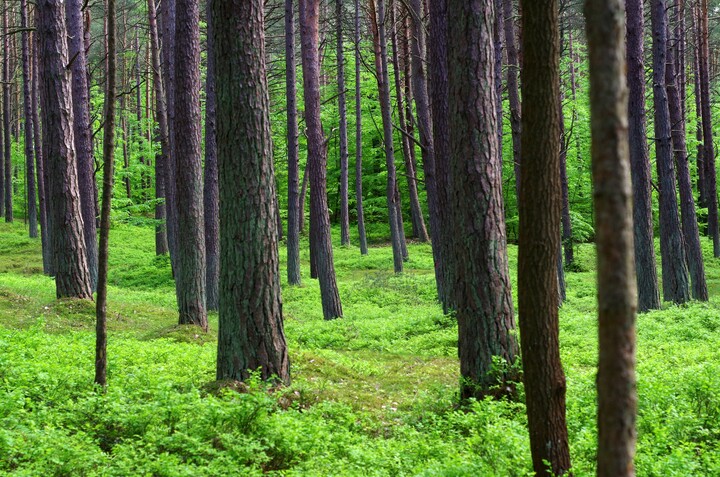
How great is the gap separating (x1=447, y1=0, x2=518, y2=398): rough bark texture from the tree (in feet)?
6.70

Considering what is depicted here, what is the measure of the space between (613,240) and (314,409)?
4665 mm

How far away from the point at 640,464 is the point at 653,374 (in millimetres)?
2842

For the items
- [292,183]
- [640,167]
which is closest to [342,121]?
[292,183]

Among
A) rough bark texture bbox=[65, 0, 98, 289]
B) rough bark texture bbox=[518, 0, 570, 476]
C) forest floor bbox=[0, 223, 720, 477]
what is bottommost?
forest floor bbox=[0, 223, 720, 477]

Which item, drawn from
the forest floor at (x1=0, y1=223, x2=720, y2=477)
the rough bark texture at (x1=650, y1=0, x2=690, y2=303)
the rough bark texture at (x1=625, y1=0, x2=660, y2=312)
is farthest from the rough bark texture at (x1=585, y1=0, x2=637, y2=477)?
the rough bark texture at (x1=650, y1=0, x2=690, y2=303)

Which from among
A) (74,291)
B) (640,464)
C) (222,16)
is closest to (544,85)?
(640,464)

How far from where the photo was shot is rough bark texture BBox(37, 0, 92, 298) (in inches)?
474

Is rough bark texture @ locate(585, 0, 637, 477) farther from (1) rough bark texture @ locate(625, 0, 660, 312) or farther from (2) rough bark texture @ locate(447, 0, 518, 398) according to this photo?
(1) rough bark texture @ locate(625, 0, 660, 312)

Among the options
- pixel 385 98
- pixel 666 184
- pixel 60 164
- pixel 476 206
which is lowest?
pixel 476 206

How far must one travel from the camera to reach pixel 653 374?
6746mm

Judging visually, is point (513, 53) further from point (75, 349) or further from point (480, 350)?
point (75, 349)

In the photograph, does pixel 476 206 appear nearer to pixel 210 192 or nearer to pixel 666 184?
pixel 210 192

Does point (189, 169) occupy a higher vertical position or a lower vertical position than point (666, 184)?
higher

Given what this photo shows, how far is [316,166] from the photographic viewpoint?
50.2 feet
